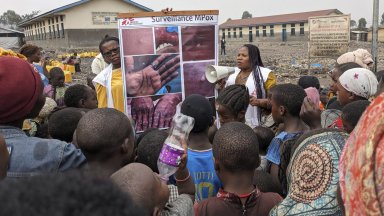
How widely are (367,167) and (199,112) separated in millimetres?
1620

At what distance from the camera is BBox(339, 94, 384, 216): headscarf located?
111cm

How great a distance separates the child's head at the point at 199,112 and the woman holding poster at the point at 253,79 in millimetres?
1172

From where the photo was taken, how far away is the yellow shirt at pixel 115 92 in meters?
4.07

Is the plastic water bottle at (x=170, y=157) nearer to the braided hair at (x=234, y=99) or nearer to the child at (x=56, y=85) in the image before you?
the braided hair at (x=234, y=99)

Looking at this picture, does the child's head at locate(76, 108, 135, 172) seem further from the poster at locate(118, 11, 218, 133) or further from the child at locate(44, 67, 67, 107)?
the child at locate(44, 67, 67, 107)

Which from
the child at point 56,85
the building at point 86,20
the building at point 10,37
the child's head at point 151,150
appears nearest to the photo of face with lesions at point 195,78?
the child's head at point 151,150

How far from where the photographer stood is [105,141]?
1905 mm

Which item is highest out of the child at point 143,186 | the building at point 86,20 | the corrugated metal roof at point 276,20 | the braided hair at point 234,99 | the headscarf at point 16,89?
the corrugated metal roof at point 276,20

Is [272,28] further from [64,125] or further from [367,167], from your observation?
[367,167]

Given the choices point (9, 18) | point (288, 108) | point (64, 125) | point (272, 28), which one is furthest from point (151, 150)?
point (9, 18)

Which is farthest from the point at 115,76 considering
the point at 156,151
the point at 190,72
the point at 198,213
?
the point at 198,213

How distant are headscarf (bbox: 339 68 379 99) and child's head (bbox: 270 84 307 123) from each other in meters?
0.58

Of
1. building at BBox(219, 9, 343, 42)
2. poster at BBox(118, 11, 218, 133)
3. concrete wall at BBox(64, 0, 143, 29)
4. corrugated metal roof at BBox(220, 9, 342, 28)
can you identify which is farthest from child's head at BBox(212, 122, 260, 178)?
corrugated metal roof at BBox(220, 9, 342, 28)

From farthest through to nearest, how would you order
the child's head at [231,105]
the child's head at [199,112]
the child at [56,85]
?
the child at [56,85]
the child's head at [231,105]
the child's head at [199,112]
